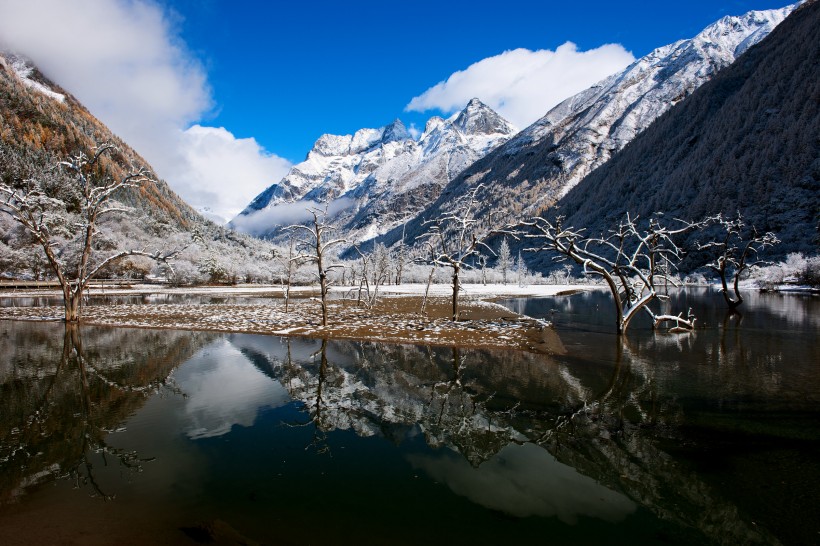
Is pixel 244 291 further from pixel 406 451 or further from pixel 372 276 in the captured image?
pixel 406 451

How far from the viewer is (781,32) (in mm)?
A: 197750

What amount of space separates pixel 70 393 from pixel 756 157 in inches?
A: 7212

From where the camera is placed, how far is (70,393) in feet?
41.0

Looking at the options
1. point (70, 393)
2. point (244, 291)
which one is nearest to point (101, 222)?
point (244, 291)

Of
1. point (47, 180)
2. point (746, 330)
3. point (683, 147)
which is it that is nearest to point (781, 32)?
point (683, 147)

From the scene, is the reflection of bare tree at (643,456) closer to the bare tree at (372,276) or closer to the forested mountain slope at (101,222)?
the bare tree at (372,276)

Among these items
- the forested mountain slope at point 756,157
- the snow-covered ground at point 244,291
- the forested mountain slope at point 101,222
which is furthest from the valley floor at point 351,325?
the forested mountain slope at point 756,157

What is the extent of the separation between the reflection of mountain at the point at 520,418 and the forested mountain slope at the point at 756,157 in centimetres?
11616

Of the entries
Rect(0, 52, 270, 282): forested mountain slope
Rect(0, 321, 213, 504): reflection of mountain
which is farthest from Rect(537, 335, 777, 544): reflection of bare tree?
Rect(0, 52, 270, 282): forested mountain slope

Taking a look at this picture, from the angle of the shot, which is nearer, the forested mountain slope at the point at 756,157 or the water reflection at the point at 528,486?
the water reflection at the point at 528,486

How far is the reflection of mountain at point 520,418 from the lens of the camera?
24.1 feet

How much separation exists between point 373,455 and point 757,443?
28.2 ft

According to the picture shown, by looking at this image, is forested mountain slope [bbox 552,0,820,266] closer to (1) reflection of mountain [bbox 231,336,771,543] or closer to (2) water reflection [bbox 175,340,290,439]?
(1) reflection of mountain [bbox 231,336,771,543]

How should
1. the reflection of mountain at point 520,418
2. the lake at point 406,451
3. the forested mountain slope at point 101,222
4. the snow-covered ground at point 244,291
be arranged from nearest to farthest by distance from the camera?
the lake at point 406,451, the reflection of mountain at point 520,418, the snow-covered ground at point 244,291, the forested mountain slope at point 101,222
